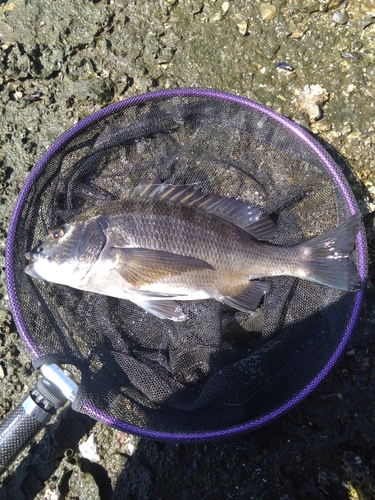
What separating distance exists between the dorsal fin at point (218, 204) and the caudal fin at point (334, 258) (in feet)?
1.00

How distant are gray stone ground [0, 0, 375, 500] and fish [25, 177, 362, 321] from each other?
2.23 feet

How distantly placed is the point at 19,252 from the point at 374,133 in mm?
2717

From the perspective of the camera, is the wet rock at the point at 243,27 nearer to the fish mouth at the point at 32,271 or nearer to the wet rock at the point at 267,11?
the wet rock at the point at 267,11

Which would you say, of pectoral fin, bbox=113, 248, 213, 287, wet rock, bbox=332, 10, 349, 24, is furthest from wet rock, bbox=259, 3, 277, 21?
pectoral fin, bbox=113, 248, 213, 287

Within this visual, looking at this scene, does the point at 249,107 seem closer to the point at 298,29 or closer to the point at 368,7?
the point at 298,29

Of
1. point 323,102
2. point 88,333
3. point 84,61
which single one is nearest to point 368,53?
point 323,102

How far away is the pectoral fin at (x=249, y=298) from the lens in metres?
2.69

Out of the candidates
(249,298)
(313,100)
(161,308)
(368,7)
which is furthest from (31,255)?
(368,7)

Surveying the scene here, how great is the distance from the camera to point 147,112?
2.80 metres

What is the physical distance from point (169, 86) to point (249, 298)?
1.83m

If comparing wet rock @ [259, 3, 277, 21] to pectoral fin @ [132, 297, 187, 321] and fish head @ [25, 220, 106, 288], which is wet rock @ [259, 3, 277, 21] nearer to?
fish head @ [25, 220, 106, 288]

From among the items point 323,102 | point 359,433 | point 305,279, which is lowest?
point 359,433

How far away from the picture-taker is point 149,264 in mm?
2500

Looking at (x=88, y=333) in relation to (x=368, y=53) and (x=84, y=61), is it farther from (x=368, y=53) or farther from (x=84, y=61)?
(x=368, y=53)
